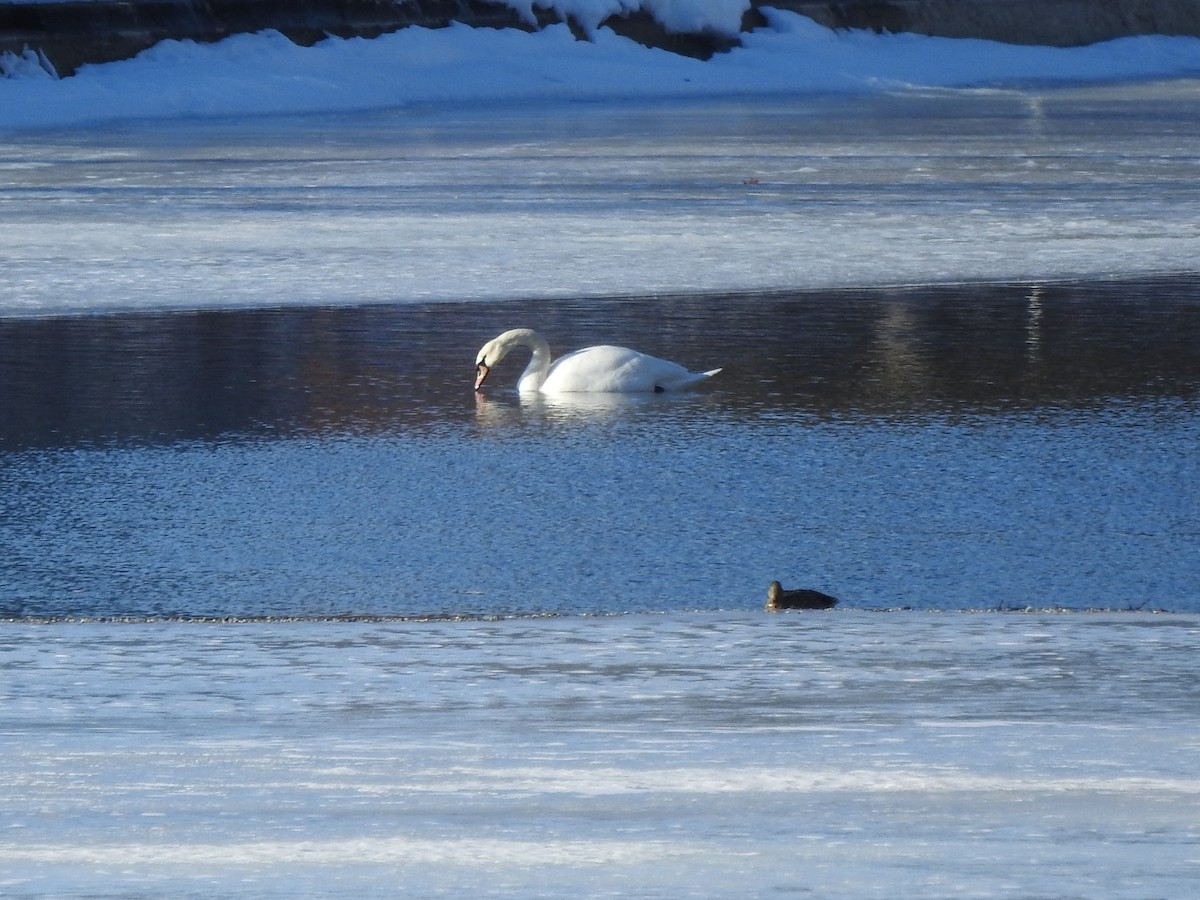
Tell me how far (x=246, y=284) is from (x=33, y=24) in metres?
20.6

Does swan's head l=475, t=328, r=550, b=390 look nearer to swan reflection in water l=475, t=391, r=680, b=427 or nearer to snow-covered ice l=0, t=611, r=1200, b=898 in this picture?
swan reflection in water l=475, t=391, r=680, b=427

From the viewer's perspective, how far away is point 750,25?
39375 mm

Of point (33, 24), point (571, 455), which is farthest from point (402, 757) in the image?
point (33, 24)

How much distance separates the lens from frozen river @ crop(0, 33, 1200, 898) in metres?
3.00

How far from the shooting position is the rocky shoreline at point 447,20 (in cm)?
2983

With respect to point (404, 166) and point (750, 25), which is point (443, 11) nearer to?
point (750, 25)

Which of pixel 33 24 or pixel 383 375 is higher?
pixel 33 24

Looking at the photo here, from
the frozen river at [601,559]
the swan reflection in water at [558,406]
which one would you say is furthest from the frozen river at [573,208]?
the swan reflection in water at [558,406]

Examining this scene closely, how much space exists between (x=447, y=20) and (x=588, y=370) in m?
29.3

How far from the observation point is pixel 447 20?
3612 centimetres

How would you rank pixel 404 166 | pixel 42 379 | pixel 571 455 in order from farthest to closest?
pixel 404 166 < pixel 42 379 < pixel 571 455

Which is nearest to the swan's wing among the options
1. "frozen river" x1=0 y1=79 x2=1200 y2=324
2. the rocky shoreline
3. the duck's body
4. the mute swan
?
the mute swan

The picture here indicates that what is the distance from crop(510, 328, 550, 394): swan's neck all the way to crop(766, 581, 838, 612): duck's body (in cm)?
316

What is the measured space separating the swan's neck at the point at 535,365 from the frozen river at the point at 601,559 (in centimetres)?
24
